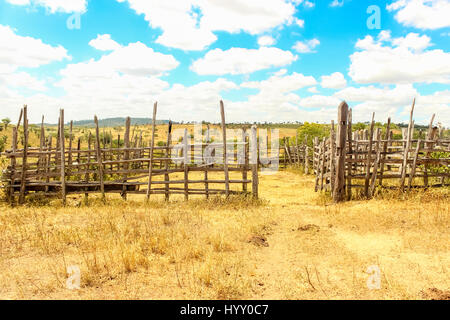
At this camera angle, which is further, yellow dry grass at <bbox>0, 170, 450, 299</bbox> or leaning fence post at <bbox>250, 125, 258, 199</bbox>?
leaning fence post at <bbox>250, 125, 258, 199</bbox>

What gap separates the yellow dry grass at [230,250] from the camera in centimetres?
378

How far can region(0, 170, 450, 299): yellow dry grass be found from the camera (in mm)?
3779

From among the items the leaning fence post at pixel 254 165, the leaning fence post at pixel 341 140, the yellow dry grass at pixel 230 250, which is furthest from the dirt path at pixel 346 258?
the leaning fence post at pixel 254 165

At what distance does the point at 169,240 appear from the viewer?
5.21 m

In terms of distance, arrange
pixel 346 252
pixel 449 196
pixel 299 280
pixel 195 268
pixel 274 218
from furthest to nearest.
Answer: pixel 449 196 → pixel 274 218 → pixel 346 252 → pixel 195 268 → pixel 299 280

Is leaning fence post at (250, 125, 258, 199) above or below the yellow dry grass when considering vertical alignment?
above

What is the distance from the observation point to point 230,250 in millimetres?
5047

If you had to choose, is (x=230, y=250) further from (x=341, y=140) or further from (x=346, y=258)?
(x=341, y=140)

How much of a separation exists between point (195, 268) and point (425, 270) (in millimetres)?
3281

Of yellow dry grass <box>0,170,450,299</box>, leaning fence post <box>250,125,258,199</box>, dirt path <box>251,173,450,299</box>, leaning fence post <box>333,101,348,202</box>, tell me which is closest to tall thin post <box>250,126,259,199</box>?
leaning fence post <box>250,125,258,199</box>

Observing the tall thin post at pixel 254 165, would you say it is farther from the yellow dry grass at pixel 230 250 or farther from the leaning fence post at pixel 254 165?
the yellow dry grass at pixel 230 250

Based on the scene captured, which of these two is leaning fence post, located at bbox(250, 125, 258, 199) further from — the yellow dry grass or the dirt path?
the dirt path
